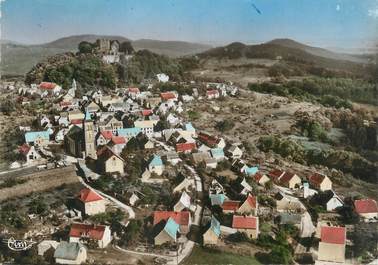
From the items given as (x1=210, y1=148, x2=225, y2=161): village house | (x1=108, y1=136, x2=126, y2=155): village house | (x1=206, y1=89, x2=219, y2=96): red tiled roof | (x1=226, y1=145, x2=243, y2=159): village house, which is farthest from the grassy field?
(x1=206, y1=89, x2=219, y2=96): red tiled roof

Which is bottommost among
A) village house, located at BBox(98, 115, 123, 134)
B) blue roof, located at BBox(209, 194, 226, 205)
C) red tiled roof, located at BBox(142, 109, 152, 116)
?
blue roof, located at BBox(209, 194, 226, 205)

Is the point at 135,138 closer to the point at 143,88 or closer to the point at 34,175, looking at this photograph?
the point at 34,175

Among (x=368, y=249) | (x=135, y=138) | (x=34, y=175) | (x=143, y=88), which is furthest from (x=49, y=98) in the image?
(x=368, y=249)

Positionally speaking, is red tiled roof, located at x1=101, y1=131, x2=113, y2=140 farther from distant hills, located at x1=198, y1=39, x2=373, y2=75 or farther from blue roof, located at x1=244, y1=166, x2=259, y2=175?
distant hills, located at x1=198, y1=39, x2=373, y2=75

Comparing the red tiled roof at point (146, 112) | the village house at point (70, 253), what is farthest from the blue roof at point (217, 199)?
the red tiled roof at point (146, 112)

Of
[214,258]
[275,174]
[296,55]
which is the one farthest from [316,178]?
[296,55]

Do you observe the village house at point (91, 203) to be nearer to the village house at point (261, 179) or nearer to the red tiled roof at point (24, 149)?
the red tiled roof at point (24, 149)
